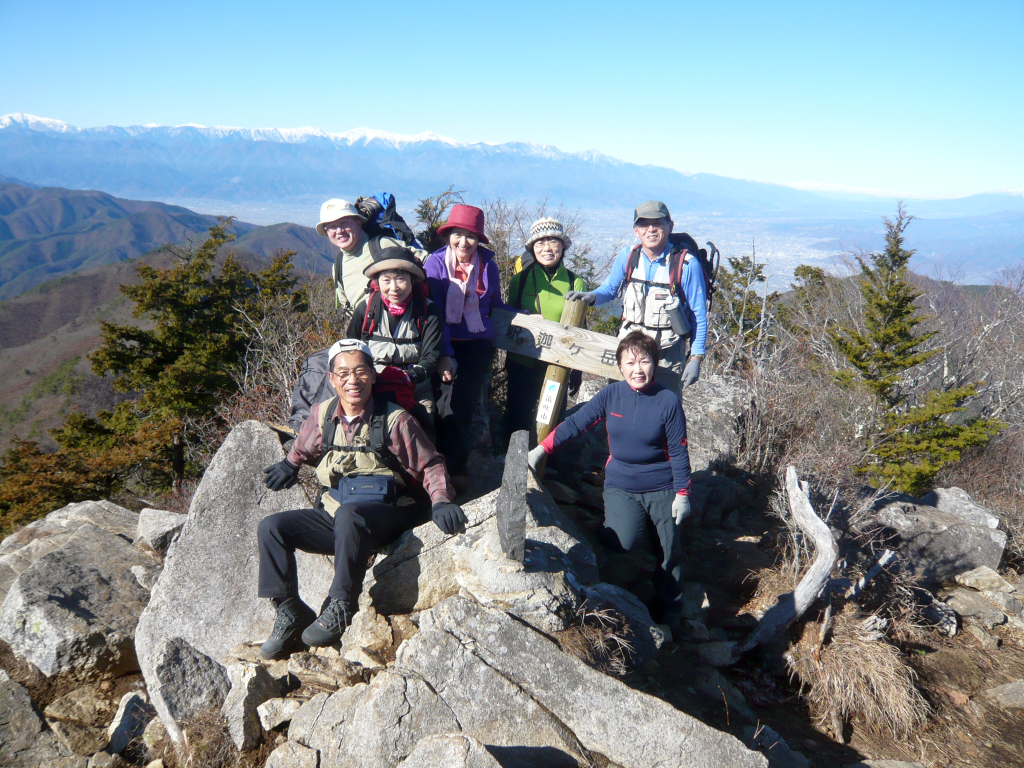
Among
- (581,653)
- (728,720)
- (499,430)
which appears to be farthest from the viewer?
(499,430)

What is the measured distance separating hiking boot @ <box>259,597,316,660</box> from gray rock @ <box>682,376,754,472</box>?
197 inches

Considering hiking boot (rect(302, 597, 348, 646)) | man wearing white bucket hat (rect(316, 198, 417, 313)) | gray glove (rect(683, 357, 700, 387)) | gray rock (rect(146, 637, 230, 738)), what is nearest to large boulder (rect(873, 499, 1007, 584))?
gray glove (rect(683, 357, 700, 387))

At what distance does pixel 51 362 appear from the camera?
192 feet

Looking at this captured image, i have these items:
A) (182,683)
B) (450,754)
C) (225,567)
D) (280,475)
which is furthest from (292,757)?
(225,567)

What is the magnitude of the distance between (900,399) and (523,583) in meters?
17.2

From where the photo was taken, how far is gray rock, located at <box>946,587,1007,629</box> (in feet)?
20.0

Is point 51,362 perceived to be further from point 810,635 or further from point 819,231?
point 819,231

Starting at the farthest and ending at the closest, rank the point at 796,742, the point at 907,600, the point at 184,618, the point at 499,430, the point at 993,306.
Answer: the point at 993,306 → the point at 499,430 → the point at 907,600 → the point at 184,618 → the point at 796,742

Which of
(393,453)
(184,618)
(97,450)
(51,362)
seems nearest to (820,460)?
(393,453)

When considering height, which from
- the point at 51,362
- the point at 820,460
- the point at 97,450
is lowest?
the point at 51,362

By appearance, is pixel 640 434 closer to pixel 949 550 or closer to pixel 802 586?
Answer: pixel 802 586

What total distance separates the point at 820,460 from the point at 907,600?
166cm

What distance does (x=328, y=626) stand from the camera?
A: 3.71m

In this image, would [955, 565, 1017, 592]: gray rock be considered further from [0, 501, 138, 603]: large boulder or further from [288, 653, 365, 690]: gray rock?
[0, 501, 138, 603]: large boulder
